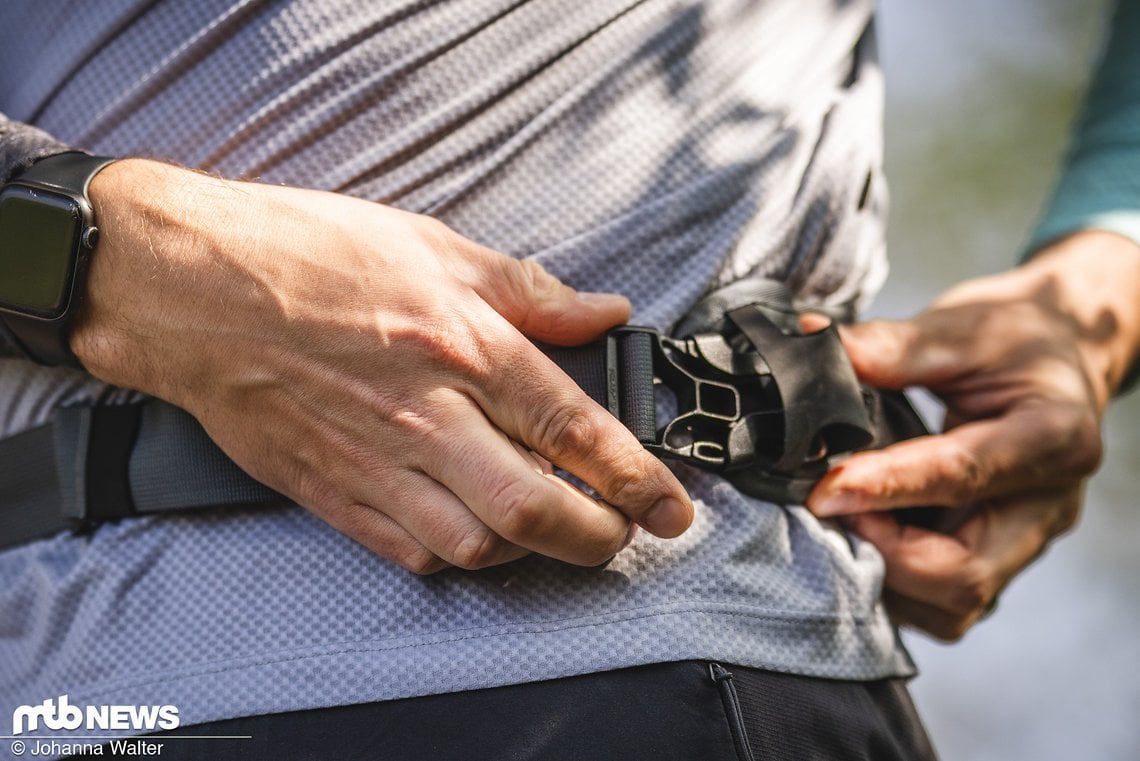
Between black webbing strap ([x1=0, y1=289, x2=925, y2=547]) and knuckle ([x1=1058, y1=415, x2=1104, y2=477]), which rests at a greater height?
black webbing strap ([x1=0, y1=289, x2=925, y2=547])

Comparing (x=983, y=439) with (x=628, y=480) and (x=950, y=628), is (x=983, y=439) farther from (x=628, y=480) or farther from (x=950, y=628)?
(x=628, y=480)

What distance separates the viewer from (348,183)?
0.93 m

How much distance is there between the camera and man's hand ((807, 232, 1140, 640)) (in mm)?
1100

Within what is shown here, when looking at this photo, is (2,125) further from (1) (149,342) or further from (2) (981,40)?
(2) (981,40)

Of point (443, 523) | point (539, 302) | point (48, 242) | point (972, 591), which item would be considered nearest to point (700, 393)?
point (539, 302)

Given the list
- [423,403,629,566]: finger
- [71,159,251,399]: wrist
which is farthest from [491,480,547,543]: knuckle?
[71,159,251,399]: wrist

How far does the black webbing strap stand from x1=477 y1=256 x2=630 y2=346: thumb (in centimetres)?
2

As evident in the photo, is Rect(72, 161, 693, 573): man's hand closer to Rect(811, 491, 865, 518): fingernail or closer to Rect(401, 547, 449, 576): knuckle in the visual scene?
Rect(401, 547, 449, 576): knuckle

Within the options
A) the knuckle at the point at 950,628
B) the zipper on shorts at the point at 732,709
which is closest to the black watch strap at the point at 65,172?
the zipper on shorts at the point at 732,709

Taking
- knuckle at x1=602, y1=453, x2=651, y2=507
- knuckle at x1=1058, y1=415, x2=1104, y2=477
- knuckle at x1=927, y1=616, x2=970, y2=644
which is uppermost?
knuckle at x1=602, y1=453, x2=651, y2=507

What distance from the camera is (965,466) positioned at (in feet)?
3.67

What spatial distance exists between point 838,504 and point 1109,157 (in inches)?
35.5

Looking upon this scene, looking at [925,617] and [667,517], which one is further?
[925,617]

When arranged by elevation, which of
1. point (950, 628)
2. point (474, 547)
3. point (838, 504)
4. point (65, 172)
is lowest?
point (950, 628)
